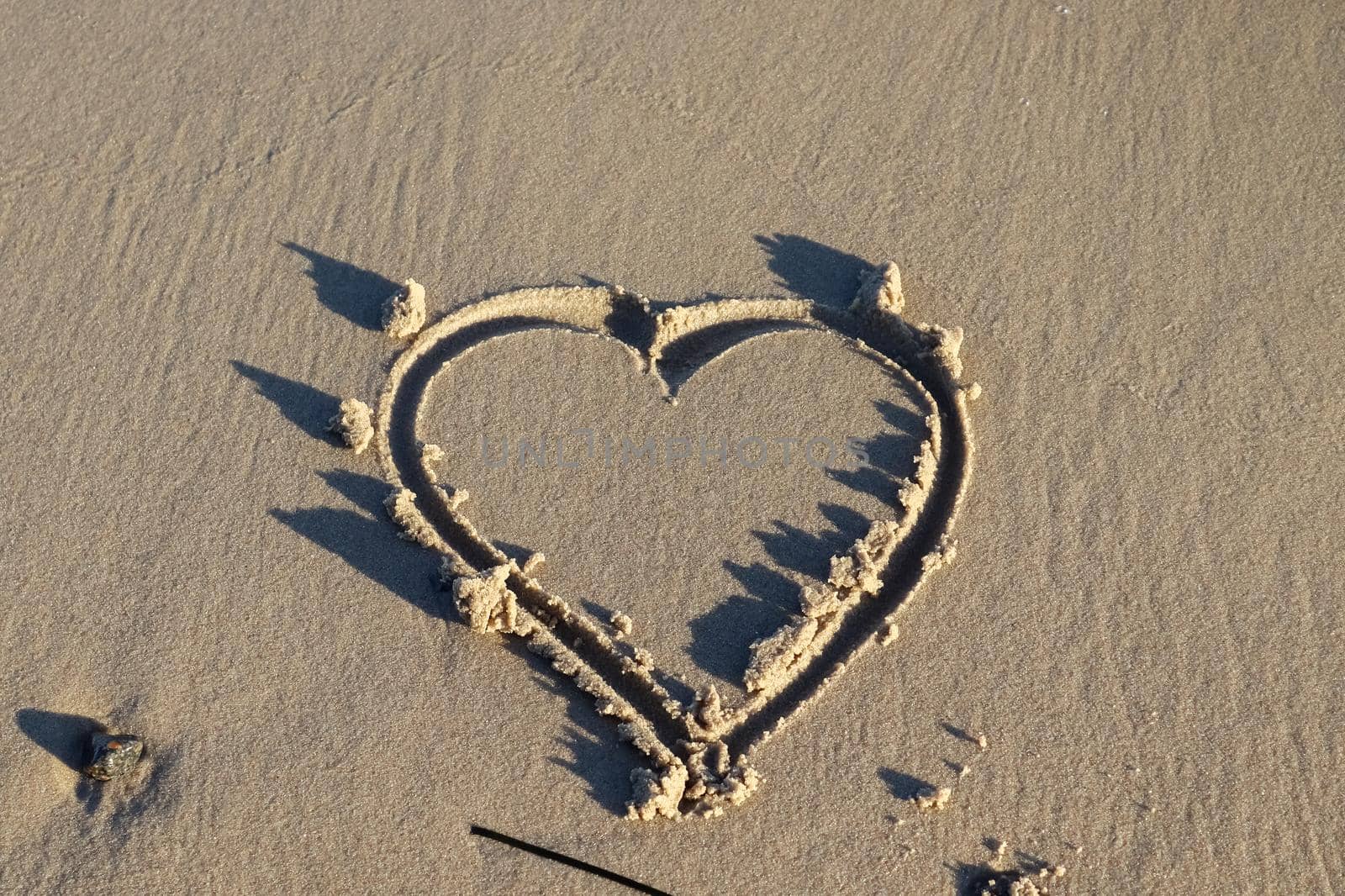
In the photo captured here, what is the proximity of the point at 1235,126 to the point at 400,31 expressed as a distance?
4202 millimetres

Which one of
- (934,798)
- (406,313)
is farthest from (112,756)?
(934,798)

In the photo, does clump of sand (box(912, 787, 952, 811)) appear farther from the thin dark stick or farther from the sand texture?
the thin dark stick

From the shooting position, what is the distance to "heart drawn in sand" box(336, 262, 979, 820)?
3842mm

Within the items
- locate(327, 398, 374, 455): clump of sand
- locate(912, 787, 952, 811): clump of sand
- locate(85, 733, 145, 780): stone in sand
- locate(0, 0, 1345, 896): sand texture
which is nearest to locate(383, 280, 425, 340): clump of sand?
locate(0, 0, 1345, 896): sand texture

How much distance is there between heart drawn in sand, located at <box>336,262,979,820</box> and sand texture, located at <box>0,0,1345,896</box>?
0.02 meters

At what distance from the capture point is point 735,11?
5.99 metres

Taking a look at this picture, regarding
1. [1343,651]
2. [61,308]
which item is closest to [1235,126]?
[1343,651]

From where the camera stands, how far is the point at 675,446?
453 centimetres

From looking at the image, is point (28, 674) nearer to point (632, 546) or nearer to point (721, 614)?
point (632, 546)

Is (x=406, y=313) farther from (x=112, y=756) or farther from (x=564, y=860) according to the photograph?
(x=564, y=860)

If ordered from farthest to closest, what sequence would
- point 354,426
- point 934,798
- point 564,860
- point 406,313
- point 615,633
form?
point 406,313 < point 354,426 < point 615,633 < point 934,798 < point 564,860

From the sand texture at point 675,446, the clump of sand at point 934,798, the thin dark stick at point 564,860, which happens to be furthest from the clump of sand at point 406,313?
the clump of sand at point 934,798

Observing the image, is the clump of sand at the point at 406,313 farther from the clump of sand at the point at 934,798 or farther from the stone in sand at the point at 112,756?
the clump of sand at the point at 934,798

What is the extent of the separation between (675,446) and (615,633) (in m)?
0.85
